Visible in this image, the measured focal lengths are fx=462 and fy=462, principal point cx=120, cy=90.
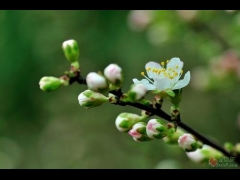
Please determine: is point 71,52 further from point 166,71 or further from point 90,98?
point 166,71

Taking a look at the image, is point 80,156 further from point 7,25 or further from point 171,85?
point 171,85

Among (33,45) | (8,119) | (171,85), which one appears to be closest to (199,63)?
(33,45)

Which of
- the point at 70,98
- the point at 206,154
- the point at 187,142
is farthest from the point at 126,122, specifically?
the point at 70,98

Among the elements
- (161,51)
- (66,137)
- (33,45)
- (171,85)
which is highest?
(161,51)

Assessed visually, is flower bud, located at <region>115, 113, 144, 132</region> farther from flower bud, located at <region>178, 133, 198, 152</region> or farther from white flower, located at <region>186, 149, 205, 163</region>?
white flower, located at <region>186, 149, 205, 163</region>

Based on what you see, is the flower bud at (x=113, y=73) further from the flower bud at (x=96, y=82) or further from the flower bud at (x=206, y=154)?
the flower bud at (x=206, y=154)

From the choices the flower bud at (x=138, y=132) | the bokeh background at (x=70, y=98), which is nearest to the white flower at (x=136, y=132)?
the flower bud at (x=138, y=132)

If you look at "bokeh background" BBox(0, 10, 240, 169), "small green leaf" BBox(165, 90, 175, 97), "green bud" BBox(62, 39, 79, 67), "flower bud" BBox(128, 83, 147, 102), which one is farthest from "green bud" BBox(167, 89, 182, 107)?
"bokeh background" BBox(0, 10, 240, 169)
